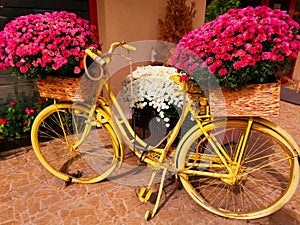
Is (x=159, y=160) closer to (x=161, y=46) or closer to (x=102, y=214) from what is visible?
(x=102, y=214)

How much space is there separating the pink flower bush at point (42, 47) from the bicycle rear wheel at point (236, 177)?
1.18 meters

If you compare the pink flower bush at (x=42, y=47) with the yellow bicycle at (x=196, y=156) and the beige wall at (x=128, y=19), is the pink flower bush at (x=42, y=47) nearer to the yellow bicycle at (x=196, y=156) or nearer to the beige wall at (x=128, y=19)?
the yellow bicycle at (x=196, y=156)

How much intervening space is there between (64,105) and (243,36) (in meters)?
1.61

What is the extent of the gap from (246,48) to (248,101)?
34 centimetres

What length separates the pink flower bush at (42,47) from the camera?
1.84 metres

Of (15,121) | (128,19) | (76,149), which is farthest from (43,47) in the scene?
(128,19)

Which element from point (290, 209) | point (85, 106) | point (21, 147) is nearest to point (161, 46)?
point (85, 106)

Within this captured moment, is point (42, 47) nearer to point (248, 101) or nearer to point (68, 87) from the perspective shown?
point (68, 87)

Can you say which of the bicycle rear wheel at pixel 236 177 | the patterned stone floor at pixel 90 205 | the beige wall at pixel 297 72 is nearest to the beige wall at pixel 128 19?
the patterned stone floor at pixel 90 205

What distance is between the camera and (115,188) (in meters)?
2.36

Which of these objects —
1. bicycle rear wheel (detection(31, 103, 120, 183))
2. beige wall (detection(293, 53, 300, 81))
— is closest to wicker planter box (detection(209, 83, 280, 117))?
bicycle rear wheel (detection(31, 103, 120, 183))

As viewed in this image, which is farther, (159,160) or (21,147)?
(21,147)

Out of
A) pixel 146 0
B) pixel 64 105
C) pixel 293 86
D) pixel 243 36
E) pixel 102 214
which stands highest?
pixel 146 0

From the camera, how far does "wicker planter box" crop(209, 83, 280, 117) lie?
1.43 m
